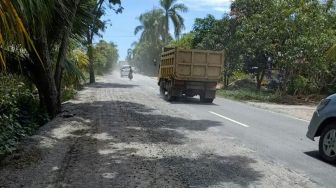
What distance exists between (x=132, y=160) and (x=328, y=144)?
11.6 ft

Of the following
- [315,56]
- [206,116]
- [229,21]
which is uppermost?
[229,21]

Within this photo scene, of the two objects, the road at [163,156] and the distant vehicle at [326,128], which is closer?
the road at [163,156]

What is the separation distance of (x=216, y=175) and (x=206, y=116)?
27.0ft

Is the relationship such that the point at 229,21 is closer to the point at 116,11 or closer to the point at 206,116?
the point at 116,11

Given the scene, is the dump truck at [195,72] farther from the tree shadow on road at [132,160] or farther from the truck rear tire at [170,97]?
the tree shadow on road at [132,160]

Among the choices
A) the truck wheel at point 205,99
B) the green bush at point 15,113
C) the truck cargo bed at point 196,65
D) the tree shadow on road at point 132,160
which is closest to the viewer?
the tree shadow on road at point 132,160

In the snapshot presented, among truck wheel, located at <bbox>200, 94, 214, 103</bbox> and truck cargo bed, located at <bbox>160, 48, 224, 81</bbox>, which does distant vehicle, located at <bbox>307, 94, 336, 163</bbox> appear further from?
truck wheel, located at <bbox>200, 94, 214, 103</bbox>

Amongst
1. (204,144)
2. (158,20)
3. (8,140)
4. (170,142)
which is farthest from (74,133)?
(158,20)

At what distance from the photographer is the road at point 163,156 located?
21.2 ft

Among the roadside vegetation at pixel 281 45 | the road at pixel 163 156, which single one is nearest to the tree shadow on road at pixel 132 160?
the road at pixel 163 156

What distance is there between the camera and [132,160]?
7633 millimetres

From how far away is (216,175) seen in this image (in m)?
6.81

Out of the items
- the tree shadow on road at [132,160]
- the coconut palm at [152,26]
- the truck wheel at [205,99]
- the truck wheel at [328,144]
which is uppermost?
the coconut palm at [152,26]

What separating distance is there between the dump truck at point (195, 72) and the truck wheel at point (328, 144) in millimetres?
12522
